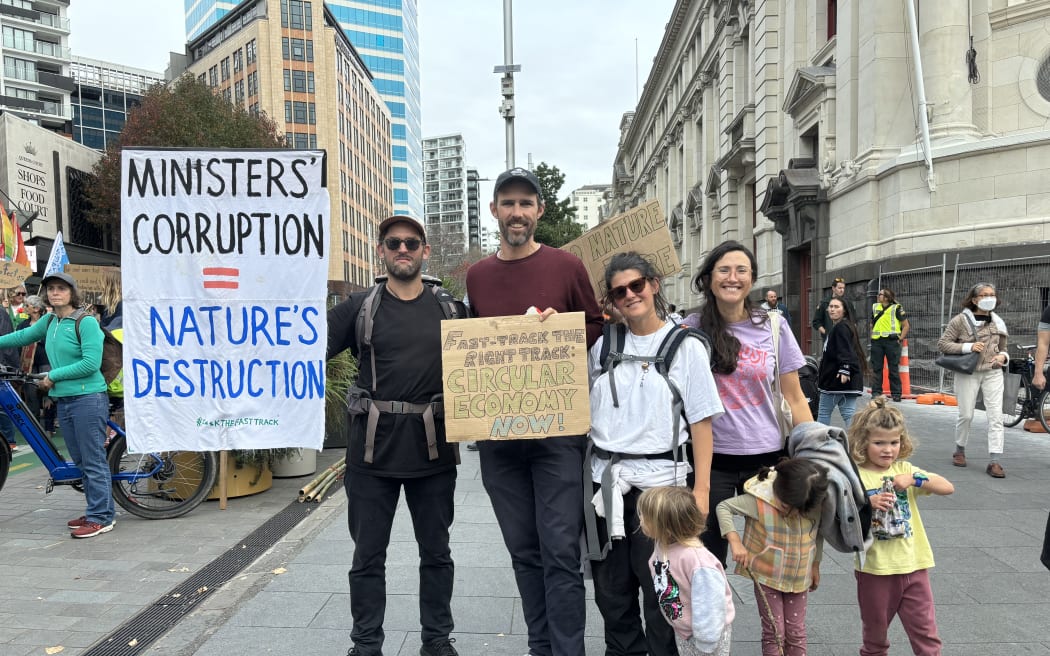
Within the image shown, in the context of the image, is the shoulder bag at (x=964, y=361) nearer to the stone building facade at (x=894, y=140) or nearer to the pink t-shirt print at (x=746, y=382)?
the pink t-shirt print at (x=746, y=382)

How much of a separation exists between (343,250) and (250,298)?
69.8m

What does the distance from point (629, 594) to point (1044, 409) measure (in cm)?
883

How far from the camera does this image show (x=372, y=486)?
328 centimetres

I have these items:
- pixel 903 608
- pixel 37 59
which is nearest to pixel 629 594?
pixel 903 608

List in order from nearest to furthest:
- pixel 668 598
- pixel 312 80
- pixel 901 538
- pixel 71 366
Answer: pixel 668 598 < pixel 901 538 < pixel 71 366 < pixel 312 80

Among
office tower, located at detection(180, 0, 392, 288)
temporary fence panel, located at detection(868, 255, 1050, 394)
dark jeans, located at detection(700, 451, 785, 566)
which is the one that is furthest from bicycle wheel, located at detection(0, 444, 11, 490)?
office tower, located at detection(180, 0, 392, 288)

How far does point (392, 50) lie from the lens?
4065 inches

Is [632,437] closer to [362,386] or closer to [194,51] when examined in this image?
[362,386]

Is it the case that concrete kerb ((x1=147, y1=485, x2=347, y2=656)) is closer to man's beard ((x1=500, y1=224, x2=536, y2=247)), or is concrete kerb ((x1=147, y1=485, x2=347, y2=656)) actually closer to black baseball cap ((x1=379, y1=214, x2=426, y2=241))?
black baseball cap ((x1=379, y1=214, x2=426, y2=241))

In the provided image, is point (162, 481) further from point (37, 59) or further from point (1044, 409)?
point (37, 59)

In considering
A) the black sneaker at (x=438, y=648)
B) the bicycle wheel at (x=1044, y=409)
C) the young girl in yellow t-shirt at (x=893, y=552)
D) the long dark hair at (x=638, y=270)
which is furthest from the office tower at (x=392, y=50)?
the young girl in yellow t-shirt at (x=893, y=552)

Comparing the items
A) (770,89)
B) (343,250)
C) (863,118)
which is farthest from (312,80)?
(863,118)

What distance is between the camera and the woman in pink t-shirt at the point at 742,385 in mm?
2971

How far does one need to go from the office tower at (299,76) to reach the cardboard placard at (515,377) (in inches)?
2574
